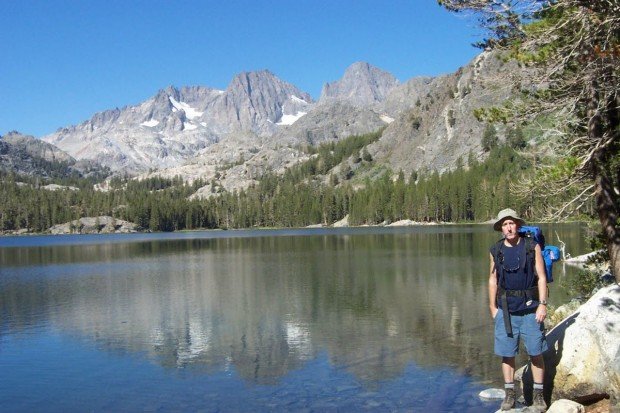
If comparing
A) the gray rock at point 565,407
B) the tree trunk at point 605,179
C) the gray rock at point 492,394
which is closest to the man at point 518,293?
the gray rock at point 565,407

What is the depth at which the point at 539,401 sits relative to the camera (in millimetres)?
15258

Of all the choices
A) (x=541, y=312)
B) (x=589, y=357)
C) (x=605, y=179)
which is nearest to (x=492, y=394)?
(x=589, y=357)

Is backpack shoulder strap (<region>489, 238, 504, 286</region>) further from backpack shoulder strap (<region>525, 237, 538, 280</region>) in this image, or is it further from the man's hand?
the man's hand

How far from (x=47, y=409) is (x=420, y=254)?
65.3 metres

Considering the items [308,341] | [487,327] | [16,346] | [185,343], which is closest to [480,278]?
[487,327]

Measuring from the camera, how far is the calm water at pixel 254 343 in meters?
20.1

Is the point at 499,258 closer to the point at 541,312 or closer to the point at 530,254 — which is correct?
the point at 530,254

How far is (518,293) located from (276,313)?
24855 millimetres

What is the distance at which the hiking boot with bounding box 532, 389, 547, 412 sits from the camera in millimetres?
15133

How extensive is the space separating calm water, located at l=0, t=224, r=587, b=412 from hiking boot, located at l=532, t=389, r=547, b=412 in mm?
2592

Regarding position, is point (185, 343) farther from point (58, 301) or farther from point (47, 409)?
point (58, 301)

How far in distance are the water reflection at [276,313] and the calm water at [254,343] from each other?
0.12 meters

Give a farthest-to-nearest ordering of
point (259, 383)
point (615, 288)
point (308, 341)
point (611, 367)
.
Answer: point (308, 341) < point (259, 383) < point (615, 288) < point (611, 367)

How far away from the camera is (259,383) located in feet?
71.7
